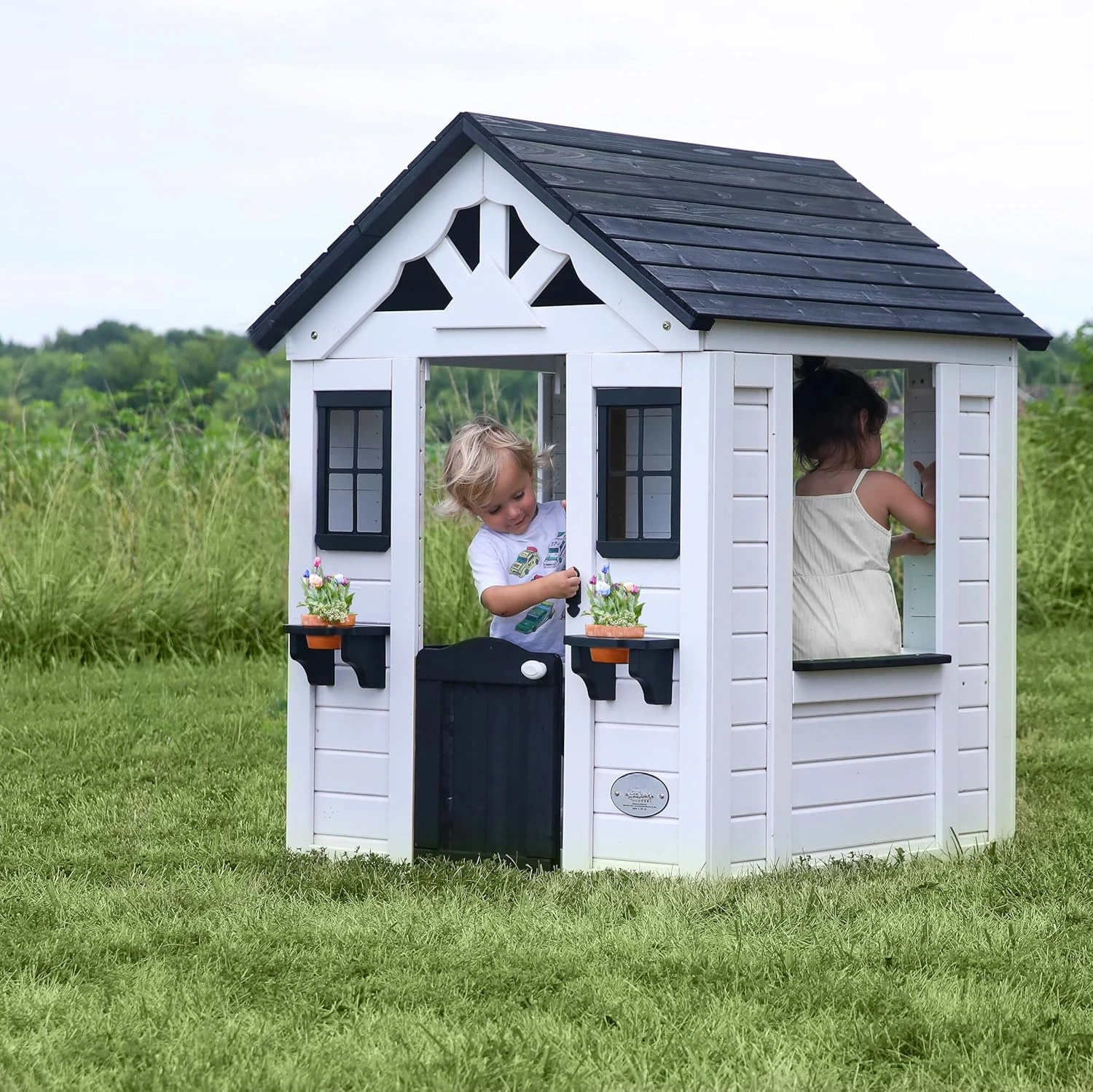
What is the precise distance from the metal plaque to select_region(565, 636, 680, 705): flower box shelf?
0.80 feet

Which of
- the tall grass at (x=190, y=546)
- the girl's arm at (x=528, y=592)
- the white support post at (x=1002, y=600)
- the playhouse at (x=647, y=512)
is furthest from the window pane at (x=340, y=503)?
the tall grass at (x=190, y=546)

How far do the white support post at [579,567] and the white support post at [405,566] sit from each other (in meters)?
0.55

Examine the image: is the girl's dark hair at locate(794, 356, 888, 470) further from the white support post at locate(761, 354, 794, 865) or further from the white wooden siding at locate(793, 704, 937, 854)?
the white wooden siding at locate(793, 704, 937, 854)

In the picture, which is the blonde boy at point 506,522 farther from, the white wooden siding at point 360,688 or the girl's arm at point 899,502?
the girl's arm at point 899,502

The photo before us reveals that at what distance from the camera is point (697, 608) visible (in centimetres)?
521

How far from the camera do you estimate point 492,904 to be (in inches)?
201

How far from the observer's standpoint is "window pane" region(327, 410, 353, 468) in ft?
19.3

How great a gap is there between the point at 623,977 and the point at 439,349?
226 centimetres

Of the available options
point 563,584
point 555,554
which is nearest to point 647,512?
point 563,584

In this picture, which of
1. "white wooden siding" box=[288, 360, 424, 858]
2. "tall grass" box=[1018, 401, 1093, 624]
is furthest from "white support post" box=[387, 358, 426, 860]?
"tall grass" box=[1018, 401, 1093, 624]

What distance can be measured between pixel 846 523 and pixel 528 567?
43.7 inches

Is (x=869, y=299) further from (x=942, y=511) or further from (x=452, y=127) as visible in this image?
(x=452, y=127)

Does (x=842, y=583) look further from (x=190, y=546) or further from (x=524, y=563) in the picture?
(x=190, y=546)

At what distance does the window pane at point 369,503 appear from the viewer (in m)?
5.86
